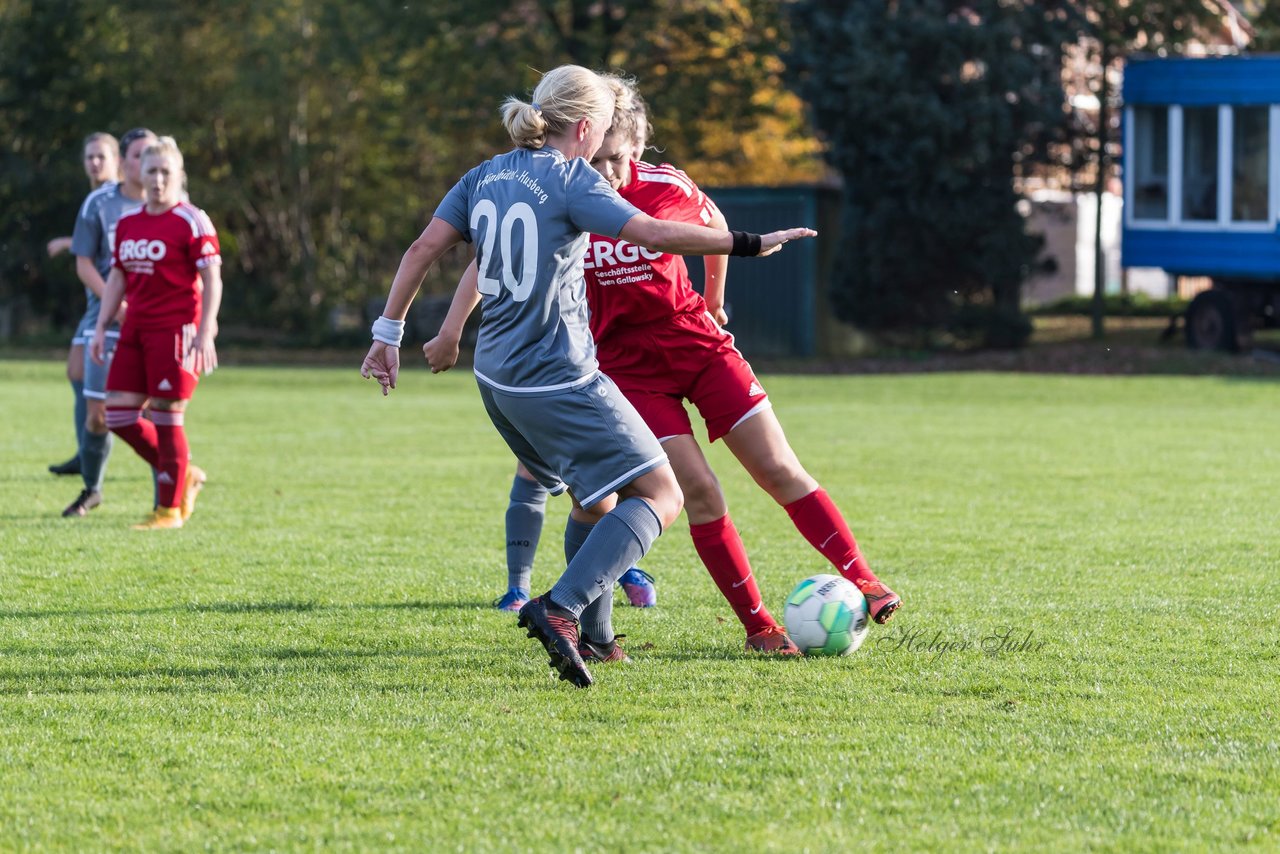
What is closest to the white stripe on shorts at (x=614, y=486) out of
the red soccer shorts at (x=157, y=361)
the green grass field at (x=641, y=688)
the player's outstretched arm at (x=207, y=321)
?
the green grass field at (x=641, y=688)

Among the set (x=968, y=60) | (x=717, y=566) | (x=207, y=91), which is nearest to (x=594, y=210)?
(x=717, y=566)

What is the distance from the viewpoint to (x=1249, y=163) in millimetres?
26703

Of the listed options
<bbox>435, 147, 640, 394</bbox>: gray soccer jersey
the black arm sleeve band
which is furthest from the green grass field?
the black arm sleeve band

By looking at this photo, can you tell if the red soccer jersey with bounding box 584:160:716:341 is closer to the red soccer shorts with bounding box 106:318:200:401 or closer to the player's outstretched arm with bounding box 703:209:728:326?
the player's outstretched arm with bounding box 703:209:728:326

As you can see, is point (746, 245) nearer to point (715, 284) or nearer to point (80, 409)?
point (715, 284)

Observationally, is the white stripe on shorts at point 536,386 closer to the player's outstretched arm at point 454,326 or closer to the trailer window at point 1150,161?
the player's outstretched arm at point 454,326

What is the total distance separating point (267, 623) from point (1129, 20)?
984 inches

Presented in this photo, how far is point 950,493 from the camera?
10961 millimetres

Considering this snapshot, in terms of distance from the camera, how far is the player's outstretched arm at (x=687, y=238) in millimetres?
4906

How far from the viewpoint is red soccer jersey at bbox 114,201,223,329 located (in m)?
9.18

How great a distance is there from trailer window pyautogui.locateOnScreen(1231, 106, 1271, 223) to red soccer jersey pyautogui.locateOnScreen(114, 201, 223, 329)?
827 inches

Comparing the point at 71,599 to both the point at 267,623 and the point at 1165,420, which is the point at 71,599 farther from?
the point at 1165,420

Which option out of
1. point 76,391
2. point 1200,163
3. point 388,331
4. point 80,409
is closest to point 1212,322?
point 1200,163

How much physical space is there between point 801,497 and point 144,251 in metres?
4.64
